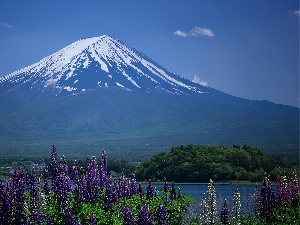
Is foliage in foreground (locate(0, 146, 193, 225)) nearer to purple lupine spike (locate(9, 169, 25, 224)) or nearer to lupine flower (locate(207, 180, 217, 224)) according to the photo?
purple lupine spike (locate(9, 169, 25, 224))

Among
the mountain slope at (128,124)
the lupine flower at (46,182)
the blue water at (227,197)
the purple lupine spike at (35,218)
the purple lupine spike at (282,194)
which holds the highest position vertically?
the mountain slope at (128,124)

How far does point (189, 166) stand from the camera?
201 ft

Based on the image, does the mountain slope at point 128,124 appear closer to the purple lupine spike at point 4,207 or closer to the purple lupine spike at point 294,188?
the purple lupine spike at point 294,188

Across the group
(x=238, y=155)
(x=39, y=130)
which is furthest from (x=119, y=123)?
(x=238, y=155)

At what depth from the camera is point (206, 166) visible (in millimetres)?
62344

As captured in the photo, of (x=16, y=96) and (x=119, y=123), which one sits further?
(x=16, y=96)

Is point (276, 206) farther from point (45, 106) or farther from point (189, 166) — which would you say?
point (45, 106)

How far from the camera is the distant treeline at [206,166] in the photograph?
60500mm

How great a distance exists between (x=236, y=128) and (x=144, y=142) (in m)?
30.6

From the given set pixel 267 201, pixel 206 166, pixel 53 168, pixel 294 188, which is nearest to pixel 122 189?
pixel 53 168

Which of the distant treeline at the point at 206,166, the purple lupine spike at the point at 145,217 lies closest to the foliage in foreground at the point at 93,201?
the purple lupine spike at the point at 145,217

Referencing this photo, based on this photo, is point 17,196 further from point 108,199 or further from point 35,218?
point 108,199

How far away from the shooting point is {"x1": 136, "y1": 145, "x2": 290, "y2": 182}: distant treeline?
198ft

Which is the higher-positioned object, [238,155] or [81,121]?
[81,121]
